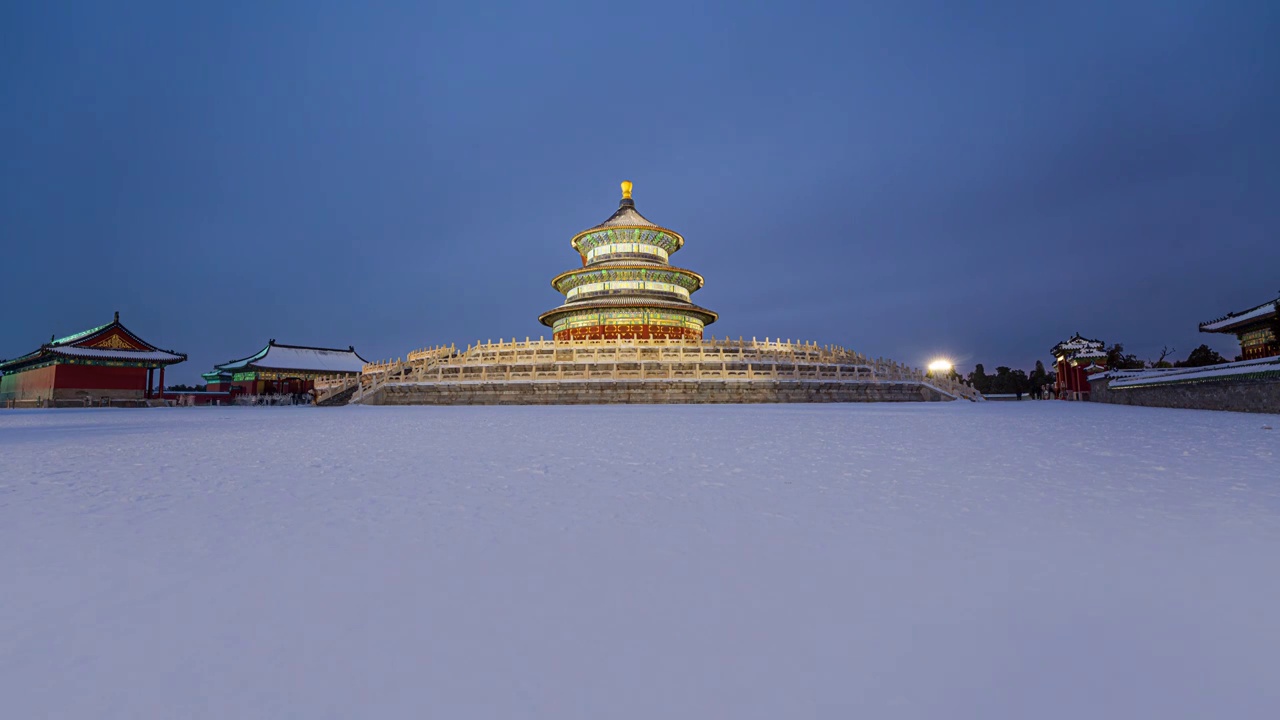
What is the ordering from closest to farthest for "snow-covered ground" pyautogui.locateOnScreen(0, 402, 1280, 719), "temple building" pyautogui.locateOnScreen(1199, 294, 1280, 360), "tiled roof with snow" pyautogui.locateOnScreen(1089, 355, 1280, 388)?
"snow-covered ground" pyautogui.locateOnScreen(0, 402, 1280, 719) < "tiled roof with snow" pyautogui.locateOnScreen(1089, 355, 1280, 388) < "temple building" pyautogui.locateOnScreen(1199, 294, 1280, 360)

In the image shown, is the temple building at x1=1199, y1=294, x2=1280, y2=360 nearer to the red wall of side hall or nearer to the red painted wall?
the red wall of side hall

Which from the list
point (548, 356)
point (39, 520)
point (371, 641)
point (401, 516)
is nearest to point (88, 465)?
point (39, 520)

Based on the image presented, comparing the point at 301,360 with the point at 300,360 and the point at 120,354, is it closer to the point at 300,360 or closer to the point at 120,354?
the point at 300,360

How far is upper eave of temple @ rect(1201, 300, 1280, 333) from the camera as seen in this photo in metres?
26.9

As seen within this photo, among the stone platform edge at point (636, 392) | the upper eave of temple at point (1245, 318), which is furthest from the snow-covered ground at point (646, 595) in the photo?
the upper eave of temple at point (1245, 318)

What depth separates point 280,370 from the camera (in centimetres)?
4728

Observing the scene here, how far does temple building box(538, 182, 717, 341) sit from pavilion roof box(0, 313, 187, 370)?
2683 centimetres

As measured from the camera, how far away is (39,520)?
175 inches

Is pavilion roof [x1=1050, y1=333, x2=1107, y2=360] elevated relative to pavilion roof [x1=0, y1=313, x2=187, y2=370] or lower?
lower

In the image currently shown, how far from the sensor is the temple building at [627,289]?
35.5 m

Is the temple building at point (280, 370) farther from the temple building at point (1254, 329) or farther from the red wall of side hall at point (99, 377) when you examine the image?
the temple building at point (1254, 329)

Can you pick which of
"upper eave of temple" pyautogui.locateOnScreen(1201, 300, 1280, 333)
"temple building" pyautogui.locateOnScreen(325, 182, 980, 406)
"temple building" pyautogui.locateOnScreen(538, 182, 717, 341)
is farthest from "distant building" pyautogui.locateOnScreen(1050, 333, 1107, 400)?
"temple building" pyautogui.locateOnScreen(538, 182, 717, 341)

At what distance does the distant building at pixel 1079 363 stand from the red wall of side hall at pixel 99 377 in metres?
58.7

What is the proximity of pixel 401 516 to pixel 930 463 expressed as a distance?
232 inches
